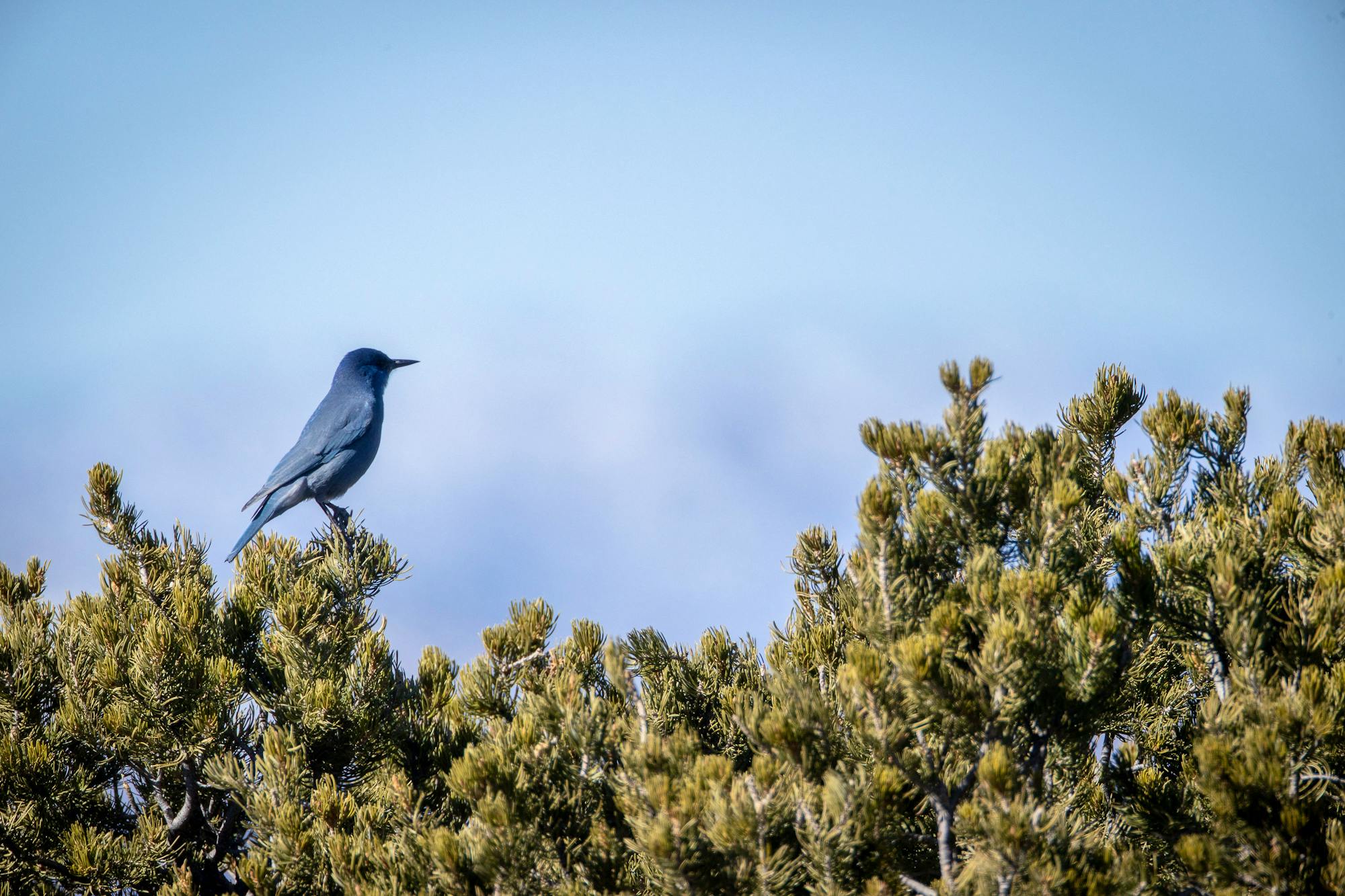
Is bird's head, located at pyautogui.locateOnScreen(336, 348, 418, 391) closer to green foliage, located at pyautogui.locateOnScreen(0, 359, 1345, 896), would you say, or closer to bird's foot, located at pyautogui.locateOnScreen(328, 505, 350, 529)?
bird's foot, located at pyautogui.locateOnScreen(328, 505, 350, 529)

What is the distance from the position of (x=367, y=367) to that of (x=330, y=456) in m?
1.31

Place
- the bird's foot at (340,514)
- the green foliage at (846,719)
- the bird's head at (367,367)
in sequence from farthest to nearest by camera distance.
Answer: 1. the bird's head at (367,367)
2. the bird's foot at (340,514)
3. the green foliage at (846,719)

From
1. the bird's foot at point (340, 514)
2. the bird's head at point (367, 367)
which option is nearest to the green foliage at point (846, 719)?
the bird's foot at point (340, 514)

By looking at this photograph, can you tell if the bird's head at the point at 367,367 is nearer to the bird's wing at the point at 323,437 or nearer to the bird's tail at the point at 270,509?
the bird's wing at the point at 323,437

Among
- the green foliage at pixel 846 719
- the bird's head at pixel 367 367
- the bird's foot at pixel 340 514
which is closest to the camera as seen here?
the green foliage at pixel 846 719

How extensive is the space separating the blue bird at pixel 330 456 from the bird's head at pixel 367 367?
2.4 inches

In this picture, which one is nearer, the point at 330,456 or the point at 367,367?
the point at 330,456

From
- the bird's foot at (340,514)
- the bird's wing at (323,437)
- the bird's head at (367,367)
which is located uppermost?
the bird's head at (367,367)

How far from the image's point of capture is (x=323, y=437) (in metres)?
7.52

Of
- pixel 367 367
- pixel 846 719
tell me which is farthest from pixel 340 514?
pixel 846 719

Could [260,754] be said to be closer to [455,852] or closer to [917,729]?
[455,852]

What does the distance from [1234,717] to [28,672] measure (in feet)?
13.6

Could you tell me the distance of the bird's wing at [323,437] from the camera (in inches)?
283

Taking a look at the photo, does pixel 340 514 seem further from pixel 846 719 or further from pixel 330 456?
pixel 846 719
